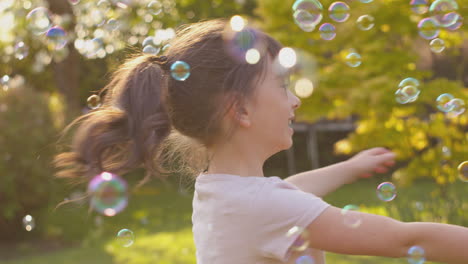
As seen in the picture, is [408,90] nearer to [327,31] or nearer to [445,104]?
[445,104]

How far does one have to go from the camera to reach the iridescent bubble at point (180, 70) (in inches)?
76.8

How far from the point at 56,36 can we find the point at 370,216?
289cm

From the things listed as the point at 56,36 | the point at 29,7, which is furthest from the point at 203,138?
the point at 29,7

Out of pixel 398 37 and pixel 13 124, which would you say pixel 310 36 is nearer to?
pixel 398 37

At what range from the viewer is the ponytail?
191 centimetres

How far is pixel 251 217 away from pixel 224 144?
1.19 ft

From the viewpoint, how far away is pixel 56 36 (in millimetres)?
3830

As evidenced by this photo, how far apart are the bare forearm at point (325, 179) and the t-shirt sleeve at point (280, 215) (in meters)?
0.73

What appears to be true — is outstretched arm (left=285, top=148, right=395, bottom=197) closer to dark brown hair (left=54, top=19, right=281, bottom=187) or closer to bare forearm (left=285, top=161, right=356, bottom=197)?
bare forearm (left=285, top=161, right=356, bottom=197)

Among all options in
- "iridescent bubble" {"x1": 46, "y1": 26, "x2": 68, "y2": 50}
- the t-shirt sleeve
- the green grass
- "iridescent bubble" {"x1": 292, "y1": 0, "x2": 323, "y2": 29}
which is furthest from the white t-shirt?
the green grass

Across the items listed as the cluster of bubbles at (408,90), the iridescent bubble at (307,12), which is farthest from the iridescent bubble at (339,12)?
the cluster of bubbles at (408,90)

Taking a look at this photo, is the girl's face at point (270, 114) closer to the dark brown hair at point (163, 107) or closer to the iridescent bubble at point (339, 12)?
the dark brown hair at point (163, 107)

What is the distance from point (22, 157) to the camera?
8422 millimetres

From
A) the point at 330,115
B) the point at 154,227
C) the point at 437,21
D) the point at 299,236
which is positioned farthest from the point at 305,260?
the point at 154,227
